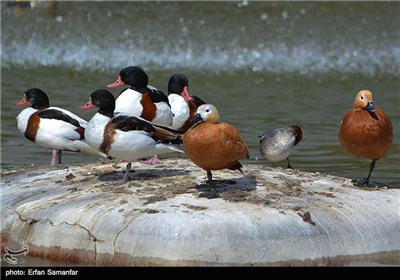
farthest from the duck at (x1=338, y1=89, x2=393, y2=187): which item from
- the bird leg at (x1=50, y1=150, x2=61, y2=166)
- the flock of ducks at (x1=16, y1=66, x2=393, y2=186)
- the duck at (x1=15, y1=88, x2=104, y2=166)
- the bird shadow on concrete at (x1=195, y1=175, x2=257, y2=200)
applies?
the bird leg at (x1=50, y1=150, x2=61, y2=166)

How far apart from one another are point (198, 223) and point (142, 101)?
258 centimetres

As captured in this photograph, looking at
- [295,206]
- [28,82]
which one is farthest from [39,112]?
[28,82]

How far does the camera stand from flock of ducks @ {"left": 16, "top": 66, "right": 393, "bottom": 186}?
7.26 m

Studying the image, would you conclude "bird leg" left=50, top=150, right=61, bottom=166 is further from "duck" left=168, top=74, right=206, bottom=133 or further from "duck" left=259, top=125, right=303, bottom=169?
"duck" left=259, top=125, right=303, bottom=169

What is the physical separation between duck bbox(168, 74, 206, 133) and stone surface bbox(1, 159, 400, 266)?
171 centimetres

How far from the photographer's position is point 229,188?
7625 mm

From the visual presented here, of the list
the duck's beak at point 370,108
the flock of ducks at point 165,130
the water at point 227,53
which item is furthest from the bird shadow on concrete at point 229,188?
the water at point 227,53

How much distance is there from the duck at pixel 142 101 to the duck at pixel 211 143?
172 cm

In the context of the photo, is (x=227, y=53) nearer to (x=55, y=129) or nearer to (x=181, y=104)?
(x=181, y=104)

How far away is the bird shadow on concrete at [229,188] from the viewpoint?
732 centimetres

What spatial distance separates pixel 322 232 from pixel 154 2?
54.6 feet

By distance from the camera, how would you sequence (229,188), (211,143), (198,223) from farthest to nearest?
1. (229,188)
2. (211,143)
3. (198,223)

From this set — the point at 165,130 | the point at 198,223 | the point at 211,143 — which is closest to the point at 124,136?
the point at 165,130

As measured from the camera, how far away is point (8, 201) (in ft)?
25.0
